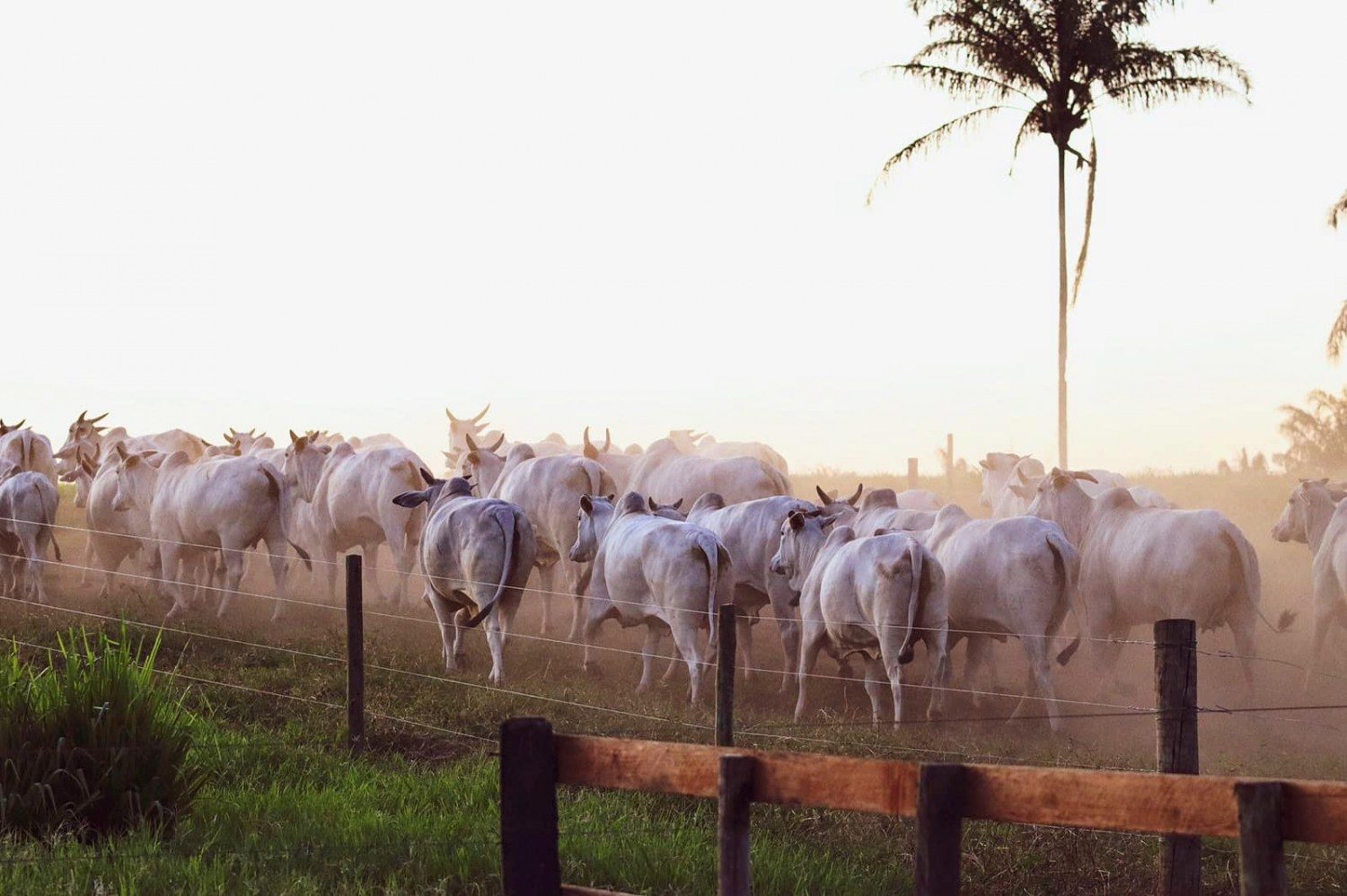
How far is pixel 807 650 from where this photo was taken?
14055 mm

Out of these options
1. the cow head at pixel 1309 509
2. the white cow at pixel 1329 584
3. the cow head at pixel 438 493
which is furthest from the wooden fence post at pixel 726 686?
the cow head at pixel 1309 509

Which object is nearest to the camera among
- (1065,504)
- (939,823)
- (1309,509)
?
(939,823)

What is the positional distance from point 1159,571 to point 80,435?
734 inches

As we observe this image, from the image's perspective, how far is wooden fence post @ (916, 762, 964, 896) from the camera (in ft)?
15.3

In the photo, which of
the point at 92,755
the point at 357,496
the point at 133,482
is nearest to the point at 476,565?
the point at 357,496

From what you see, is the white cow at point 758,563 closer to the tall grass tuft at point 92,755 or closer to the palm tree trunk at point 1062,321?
the tall grass tuft at point 92,755

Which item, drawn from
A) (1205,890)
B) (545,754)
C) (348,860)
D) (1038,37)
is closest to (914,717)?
(1205,890)

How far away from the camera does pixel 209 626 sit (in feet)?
53.1

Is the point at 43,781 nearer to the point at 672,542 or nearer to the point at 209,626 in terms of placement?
the point at 672,542

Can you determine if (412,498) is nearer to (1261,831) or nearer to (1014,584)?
(1014,584)

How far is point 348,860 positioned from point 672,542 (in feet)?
23.3

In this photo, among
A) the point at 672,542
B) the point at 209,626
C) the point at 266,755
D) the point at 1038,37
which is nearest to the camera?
the point at 266,755

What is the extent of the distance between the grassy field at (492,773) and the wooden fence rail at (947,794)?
2240mm

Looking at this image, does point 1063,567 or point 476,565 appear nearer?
point 1063,567
